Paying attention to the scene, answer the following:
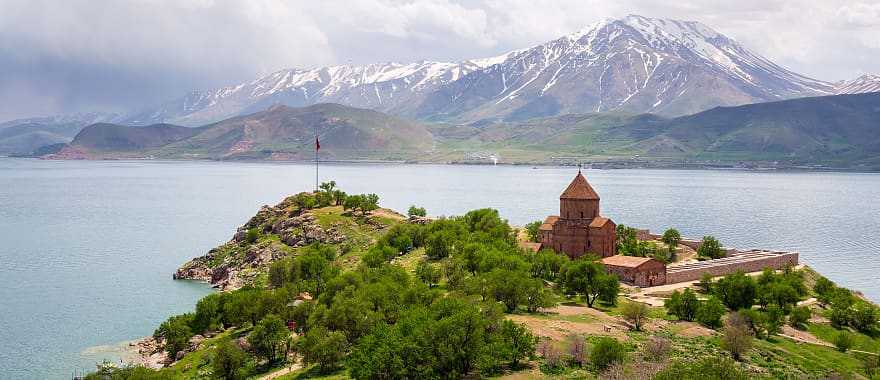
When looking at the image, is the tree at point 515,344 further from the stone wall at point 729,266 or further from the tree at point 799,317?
the stone wall at point 729,266

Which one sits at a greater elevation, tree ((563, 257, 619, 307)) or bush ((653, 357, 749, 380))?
bush ((653, 357, 749, 380))

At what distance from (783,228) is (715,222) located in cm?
1444

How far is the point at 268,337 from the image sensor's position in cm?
5728

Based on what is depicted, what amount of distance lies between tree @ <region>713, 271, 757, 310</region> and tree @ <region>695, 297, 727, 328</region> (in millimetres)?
7765

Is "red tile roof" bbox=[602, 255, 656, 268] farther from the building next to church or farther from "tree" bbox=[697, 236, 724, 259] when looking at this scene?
"tree" bbox=[697, 236, 724, 259]

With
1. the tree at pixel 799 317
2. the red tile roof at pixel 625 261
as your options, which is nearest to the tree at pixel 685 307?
the tree at pixel 799 317

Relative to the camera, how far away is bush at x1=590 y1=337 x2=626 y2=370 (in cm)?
4628

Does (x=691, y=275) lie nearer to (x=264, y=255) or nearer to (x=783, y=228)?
(x=264, y=255)

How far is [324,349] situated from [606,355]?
1955 centimetres

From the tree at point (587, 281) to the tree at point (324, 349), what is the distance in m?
26.6

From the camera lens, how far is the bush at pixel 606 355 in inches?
1822

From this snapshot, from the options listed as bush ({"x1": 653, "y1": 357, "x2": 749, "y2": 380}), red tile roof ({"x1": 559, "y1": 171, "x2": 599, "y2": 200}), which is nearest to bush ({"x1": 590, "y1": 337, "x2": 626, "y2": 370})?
bush ({"x1": 653, "y1": 357, "x2": 749, "y2": 380})

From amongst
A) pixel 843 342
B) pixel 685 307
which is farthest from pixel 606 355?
pixel 843 342

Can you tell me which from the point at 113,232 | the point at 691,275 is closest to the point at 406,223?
the point at 691,275
